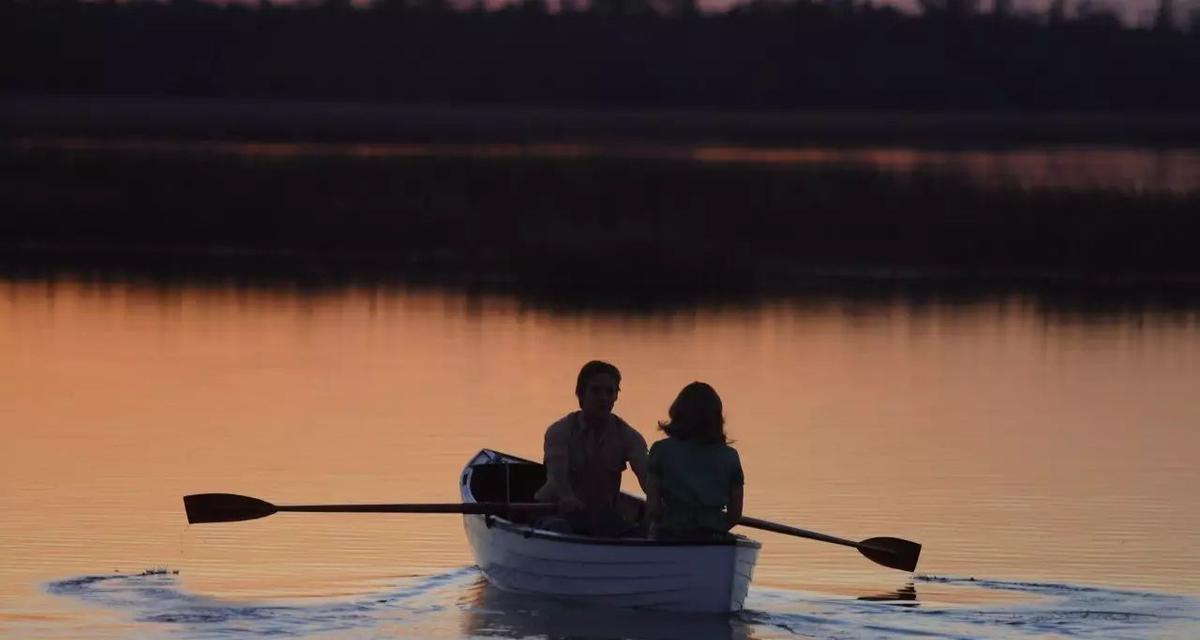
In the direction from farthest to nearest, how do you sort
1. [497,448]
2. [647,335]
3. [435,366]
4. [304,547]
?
[647,335], [435,366], [497,448], [304,547]

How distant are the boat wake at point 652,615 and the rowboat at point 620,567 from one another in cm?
7

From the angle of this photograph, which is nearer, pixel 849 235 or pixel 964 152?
pixel 849 235

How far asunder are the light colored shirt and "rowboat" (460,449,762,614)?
236 mm

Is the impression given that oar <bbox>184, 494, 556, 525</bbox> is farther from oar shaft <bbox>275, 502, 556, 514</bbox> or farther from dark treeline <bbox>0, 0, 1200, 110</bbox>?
dark treeline <bbox>0, 0, 1200, 110</bbox>

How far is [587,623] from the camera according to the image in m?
11.5

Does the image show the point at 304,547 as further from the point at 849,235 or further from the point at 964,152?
the point at 964,152

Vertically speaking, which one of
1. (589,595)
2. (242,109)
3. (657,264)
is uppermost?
(242,109)

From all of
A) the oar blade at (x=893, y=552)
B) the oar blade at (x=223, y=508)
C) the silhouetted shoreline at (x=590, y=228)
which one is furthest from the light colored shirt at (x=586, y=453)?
the silhouetted shoreline at (x=590, y=228)

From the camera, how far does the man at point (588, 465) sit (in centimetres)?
1190

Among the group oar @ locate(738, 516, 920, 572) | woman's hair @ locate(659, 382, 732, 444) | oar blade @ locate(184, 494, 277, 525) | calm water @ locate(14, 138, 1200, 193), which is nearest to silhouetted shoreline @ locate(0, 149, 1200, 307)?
calm water @ locate(14, 138, 1200, 193)

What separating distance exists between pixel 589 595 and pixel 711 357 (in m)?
10.3

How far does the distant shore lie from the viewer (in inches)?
2645

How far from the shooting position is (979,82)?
84.0 metres

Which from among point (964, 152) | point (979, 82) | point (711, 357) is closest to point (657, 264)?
point (711, 357)
